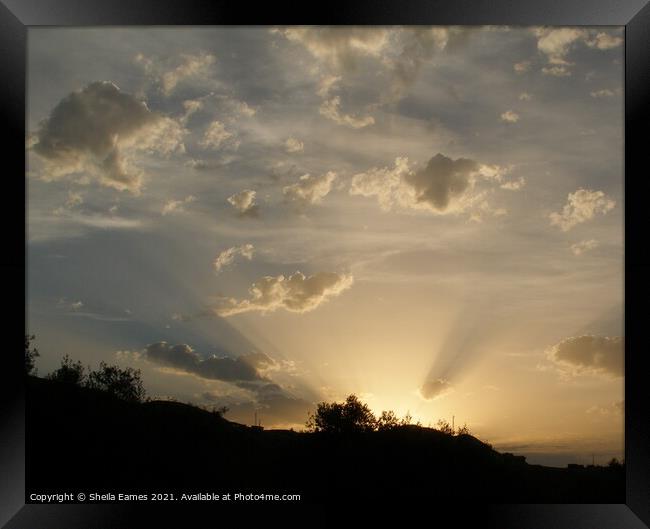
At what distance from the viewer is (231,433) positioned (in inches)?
679

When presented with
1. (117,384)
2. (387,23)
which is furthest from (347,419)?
(387,23)

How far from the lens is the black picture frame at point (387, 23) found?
6281 millimetres

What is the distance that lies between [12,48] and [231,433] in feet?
41.4

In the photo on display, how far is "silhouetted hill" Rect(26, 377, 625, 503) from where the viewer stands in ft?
22.7

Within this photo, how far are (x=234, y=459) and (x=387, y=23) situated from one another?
35.0 feet

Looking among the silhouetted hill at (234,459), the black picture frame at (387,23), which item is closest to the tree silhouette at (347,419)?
the silhouetted hill at (234,459)

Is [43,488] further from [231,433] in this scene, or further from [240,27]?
[231,433]

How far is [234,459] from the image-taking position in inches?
565

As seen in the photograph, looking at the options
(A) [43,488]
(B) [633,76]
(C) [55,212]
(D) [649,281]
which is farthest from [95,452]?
(B) [633,76]

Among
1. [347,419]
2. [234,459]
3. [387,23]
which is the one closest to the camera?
[387,23]

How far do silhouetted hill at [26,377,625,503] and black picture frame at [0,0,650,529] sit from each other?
21 centimetres

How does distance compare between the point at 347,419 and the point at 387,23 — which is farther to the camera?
the point at 347,419

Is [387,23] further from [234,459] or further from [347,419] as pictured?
[347,419]

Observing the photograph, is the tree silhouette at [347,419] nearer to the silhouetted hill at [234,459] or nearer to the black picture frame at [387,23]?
the silhouetted hill at [234,459]
